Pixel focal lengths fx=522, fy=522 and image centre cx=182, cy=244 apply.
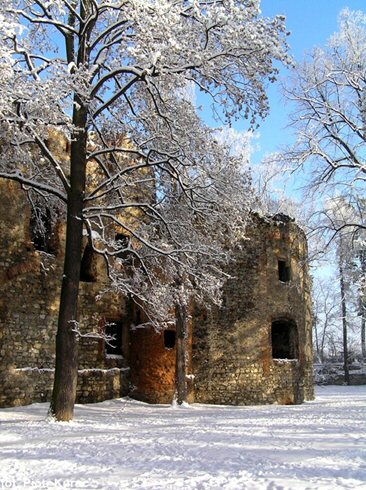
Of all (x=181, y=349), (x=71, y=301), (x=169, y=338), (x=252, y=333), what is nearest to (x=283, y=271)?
(x=252, y=333)

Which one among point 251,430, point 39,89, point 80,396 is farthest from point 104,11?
point 80,396

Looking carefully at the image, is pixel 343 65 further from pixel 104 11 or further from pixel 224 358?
pixel 224 358

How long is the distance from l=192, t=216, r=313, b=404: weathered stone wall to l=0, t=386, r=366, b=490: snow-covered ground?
579 cm

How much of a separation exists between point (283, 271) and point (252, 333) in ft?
9.40

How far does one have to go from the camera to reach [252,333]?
1664 centimetres

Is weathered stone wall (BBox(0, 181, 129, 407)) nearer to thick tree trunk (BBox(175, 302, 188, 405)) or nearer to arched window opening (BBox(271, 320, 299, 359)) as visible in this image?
thick tree trunk (BBox(175, 302, 188, 405))

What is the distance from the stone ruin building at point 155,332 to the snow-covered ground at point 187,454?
3.17 metres

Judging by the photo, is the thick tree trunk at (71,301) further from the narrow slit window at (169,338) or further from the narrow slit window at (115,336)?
the narrow slit window at (169,338)

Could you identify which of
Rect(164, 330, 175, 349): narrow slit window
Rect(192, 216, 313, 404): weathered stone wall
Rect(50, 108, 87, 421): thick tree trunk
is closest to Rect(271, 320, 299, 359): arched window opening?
Rect(192, 216, 313, 404): weathered stone wall

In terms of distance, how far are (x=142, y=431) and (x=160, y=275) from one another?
6800 mm

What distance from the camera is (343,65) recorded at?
15.0 metres

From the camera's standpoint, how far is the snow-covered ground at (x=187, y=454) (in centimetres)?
493

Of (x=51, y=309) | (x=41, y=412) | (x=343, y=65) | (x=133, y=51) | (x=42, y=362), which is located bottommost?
(x=41, y=412)

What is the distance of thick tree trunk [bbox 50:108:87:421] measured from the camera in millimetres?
9766
